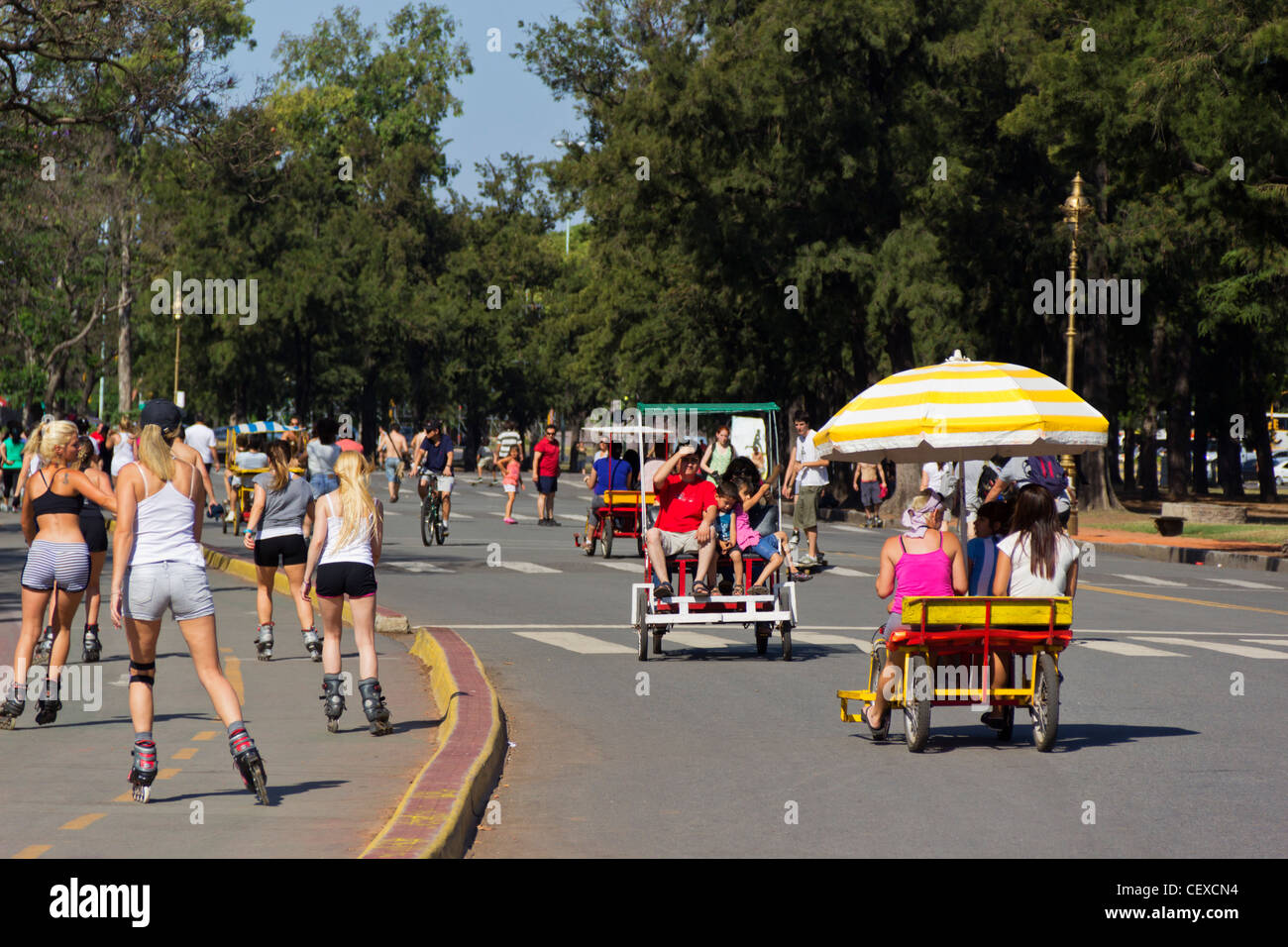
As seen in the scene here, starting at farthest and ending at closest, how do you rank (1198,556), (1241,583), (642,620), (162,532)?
(1198,556) < (1241,583) < (642,620) < (162,532)

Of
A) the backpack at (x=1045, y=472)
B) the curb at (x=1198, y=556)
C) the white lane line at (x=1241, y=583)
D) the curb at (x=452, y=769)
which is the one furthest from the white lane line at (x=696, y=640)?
the curb at (x=1198, y=556)

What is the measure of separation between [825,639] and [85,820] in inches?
376

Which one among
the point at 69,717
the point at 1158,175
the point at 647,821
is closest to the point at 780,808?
the point at 647,821

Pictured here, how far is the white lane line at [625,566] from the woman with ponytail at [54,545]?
1285cm

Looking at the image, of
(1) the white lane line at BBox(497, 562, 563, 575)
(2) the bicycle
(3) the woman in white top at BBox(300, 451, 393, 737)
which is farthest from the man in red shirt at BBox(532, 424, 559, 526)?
(3) the woman in white top at BBox(300, 451, 393, 737)

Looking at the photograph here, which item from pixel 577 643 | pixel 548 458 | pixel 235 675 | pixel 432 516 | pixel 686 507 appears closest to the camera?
pixel 235 675

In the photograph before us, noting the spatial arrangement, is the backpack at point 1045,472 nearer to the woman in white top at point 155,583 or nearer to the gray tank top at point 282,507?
the gray tank top at point 282,507

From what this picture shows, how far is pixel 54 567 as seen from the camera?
1109 centimetres

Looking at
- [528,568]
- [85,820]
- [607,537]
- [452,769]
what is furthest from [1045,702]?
[607,537]

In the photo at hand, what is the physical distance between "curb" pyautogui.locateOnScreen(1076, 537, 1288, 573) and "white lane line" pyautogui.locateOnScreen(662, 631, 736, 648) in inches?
557

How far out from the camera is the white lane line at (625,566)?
24.5 m

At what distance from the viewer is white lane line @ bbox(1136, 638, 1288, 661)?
15344 millimetres

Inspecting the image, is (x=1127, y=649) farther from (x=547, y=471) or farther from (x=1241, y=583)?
(x=547, y=471)

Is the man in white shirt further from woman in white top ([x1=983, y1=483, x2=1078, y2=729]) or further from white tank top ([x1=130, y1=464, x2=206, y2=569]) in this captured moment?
white tank top ([x1=130, y1=464, x2=206, y2=569])
